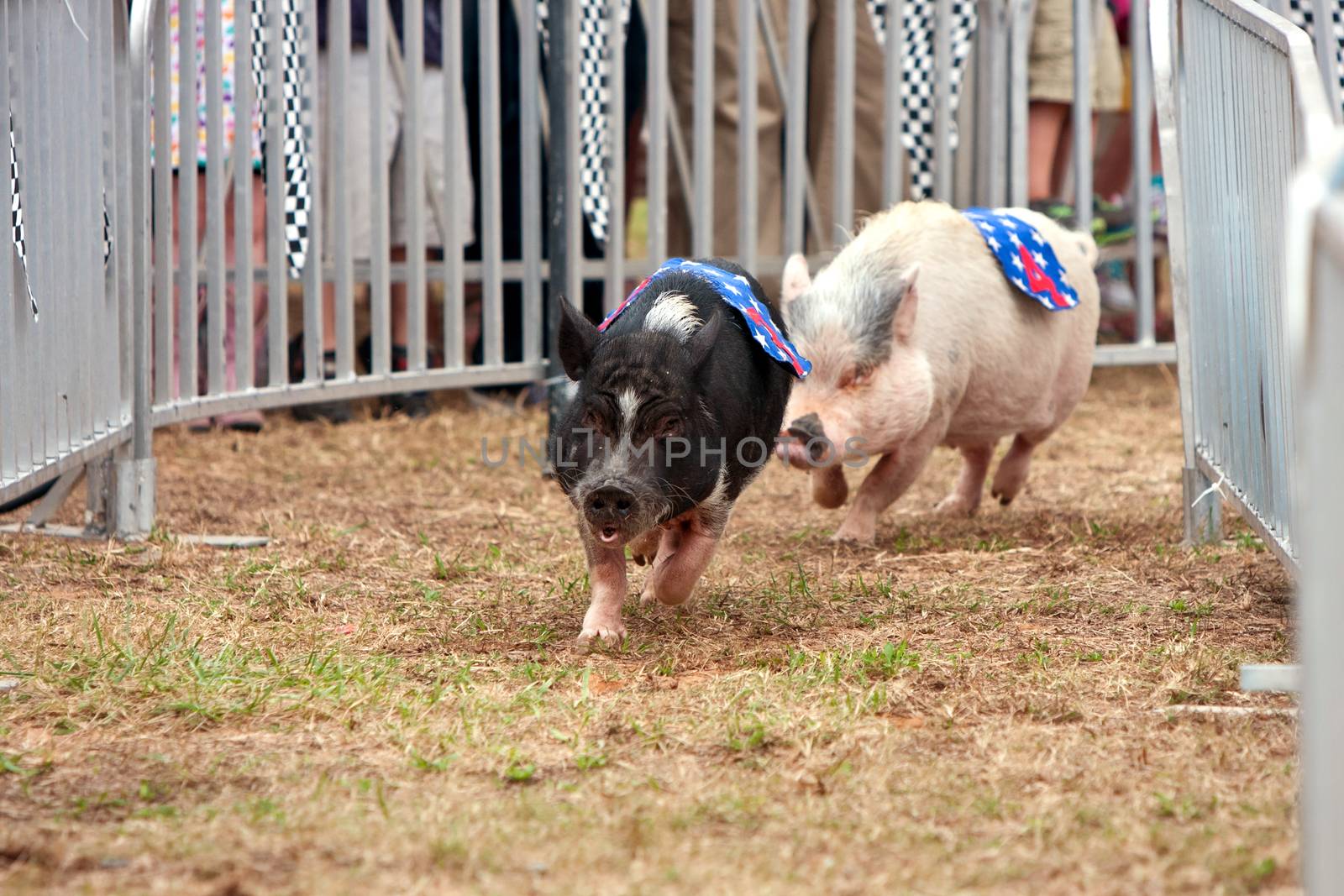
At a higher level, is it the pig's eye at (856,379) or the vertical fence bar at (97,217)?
the vertical fence bar at (97,217)

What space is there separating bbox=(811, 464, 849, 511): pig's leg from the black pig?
92 centimetres

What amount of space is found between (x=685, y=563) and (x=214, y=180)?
7.32ft

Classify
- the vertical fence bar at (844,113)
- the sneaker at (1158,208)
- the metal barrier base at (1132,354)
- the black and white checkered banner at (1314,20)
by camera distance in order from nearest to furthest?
the black and white checkered banner at (1314,20) < the vertical fence bar at (844,113) < the metal barrier base at (1132,354) < the sneaker at (1158,208)

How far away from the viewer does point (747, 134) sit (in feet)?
22.0

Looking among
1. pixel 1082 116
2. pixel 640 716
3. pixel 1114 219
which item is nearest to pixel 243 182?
pixel 640 716

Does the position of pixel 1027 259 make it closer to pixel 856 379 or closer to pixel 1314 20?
pixel 856 379

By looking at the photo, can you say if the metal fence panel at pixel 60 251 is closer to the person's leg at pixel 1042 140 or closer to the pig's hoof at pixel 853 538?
the pig's hoof at pixel 853 538

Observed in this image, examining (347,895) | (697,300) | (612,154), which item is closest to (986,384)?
(697,300)

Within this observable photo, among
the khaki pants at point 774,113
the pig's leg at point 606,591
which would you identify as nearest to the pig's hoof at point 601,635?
the pig's leg at point 606,591

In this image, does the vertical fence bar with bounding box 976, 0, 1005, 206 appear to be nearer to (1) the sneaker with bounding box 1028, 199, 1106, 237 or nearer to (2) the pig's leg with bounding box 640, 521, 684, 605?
(1) the sneaker with bounding box 1028, 199, 1106, 237

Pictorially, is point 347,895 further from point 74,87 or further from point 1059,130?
point 1059,130

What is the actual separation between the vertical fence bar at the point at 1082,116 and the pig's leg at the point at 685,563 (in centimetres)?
372

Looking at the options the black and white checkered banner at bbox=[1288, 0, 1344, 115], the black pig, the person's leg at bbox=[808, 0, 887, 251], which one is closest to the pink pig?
the black pig

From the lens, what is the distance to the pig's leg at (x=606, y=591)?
376cm
